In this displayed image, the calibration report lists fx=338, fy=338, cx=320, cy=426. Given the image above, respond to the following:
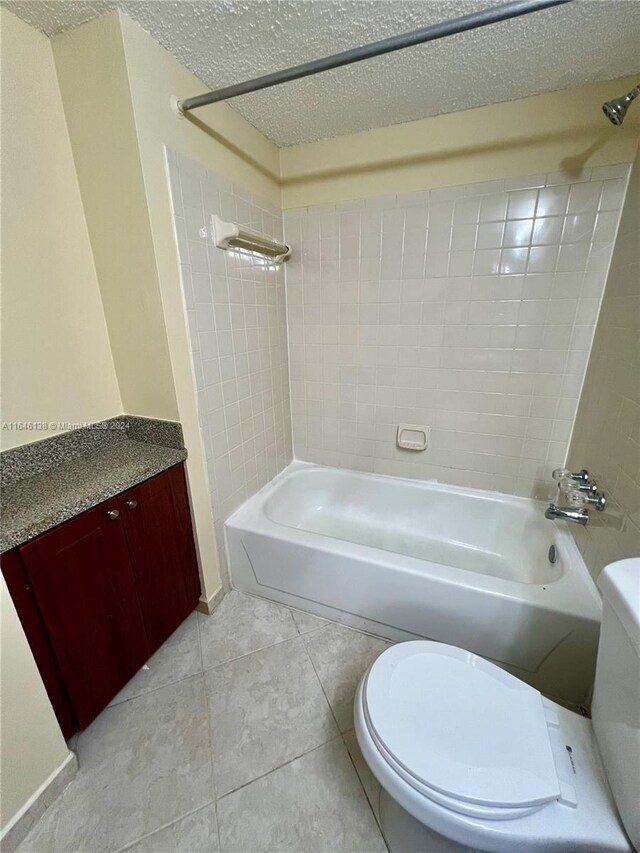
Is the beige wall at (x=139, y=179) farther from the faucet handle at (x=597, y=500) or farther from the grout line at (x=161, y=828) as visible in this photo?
→ the faucet handle at (x=597, y=500)

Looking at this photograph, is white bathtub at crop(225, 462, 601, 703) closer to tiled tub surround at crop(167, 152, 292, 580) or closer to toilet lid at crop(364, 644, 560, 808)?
tiled tub surround at crop(167, 152, 292, 580)

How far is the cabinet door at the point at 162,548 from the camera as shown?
1182mm

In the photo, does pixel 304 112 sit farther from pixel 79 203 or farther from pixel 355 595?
pixel 355 595

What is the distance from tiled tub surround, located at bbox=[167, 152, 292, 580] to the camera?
4.21 ft

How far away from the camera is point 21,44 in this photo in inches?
38.2

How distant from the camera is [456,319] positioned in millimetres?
1679

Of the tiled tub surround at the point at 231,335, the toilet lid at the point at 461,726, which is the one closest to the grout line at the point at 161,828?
the toilet lid at the point at 461,726

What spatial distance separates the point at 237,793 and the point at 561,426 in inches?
74.5

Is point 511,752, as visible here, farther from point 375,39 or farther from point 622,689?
point 375,39

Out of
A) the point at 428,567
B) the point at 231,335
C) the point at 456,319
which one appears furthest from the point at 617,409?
the point at 231,335

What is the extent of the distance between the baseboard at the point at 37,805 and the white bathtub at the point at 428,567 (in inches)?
32.2

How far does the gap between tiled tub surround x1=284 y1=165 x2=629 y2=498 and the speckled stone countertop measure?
96 centimetres

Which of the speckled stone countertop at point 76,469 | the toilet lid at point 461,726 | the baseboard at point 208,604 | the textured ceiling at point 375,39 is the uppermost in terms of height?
the textured ceiling at point 375,39

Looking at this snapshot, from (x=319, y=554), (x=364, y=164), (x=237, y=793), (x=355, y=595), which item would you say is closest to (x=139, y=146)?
(x=364, y=164)
